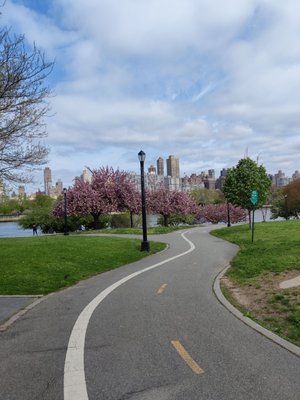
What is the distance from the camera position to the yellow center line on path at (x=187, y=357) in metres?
5.36

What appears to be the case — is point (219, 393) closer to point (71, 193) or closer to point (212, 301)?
point (212, 301)

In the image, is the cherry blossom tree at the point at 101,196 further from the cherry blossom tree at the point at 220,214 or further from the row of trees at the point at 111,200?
the cherry blossom tree at the point at 220,214

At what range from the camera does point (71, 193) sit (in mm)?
50062

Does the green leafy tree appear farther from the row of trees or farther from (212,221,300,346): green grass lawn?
the row of trees

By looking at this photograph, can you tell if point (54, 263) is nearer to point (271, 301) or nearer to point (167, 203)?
point (271, 301)

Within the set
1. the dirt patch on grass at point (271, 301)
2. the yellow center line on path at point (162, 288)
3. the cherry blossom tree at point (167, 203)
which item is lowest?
the yellow center line on path at point (162, 288)

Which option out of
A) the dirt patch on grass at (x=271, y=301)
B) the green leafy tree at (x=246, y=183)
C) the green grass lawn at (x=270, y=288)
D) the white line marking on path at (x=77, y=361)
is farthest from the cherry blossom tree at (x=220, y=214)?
the white line marking on path at (x=77, y=361)

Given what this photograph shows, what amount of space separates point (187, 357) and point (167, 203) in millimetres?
54161

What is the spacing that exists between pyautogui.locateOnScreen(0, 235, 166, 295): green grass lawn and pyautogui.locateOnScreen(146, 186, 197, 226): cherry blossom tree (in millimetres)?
38099

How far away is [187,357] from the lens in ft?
19.2

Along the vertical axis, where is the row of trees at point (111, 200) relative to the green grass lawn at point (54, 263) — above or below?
above

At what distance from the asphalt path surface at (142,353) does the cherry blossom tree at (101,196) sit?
1521 inches

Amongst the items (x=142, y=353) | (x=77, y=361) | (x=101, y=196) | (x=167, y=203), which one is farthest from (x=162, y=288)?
(x=167, y=203)

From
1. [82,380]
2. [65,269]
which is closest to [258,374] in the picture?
[82,380]
